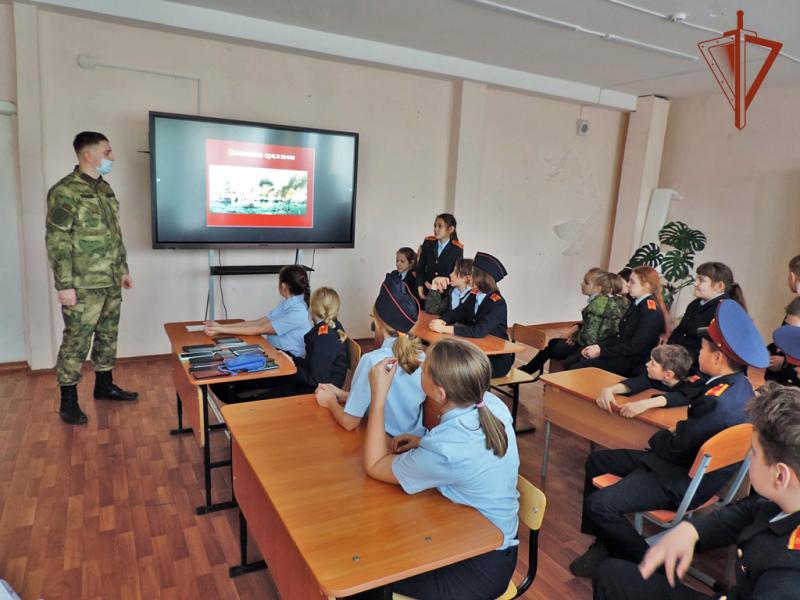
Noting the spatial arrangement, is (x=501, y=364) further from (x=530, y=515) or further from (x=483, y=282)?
(x=530, y=515)

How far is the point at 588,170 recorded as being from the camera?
278 inches

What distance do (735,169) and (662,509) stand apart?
5.60 m

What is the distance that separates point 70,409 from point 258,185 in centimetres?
237

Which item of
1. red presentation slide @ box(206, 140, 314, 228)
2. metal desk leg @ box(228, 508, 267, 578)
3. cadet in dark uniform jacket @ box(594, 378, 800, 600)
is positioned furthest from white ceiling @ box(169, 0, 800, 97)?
metal desk leg @ box(228, 508, 267, 578)

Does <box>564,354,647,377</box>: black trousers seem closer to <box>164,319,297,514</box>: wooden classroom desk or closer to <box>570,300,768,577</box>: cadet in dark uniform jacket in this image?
<box>570,300,768,577</box>: cadet in dark uniform jacket

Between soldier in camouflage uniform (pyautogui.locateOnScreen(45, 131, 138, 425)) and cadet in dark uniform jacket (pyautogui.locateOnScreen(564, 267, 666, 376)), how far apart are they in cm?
327

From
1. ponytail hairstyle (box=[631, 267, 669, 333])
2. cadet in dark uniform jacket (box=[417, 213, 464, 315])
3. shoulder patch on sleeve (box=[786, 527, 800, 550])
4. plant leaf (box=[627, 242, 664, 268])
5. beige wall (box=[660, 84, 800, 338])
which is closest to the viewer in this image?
shoulder patch on sleeve (box=[786, 527, 800, 550])

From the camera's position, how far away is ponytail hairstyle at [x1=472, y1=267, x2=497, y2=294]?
374 cm

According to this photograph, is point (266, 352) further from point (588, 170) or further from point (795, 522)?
point (588, 170)

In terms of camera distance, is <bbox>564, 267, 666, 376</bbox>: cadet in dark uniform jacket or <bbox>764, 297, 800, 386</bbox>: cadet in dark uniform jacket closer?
<bbox>764, 297, 800, 386</bbox>: cadet in dark uniform jacket

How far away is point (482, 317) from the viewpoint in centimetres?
366

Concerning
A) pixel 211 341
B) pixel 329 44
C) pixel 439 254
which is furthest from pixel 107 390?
pixel 329 44

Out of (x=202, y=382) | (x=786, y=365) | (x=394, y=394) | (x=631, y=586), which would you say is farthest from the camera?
(x=786, y=365)

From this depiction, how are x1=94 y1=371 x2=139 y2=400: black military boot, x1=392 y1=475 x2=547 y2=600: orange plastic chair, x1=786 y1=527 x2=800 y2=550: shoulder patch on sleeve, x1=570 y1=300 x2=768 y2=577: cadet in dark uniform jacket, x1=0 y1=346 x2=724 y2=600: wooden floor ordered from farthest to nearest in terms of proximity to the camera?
x1=94 y1=371 x2=139 y2=400: black military boot
x1=0 y1=346 x2=724 y2=600: wooden floor
x1=570 y1=300 x2=768 y2=577: cadet in dark uniform jacket
x1=392 y1=475 x2=547 y2=600: orange plastic chair
x1=786 y1=527 x2=800 y2=550: shoulder patch on sleeve
